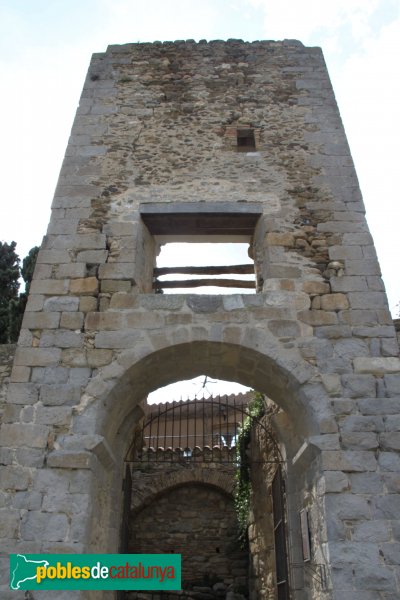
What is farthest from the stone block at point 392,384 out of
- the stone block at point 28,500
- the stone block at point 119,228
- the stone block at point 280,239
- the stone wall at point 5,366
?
the stone wall at point 5,366

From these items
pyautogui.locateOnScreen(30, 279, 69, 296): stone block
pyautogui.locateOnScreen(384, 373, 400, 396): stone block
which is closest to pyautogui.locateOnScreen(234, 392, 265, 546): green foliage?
pyautogui.locateOnScreen(384, 373, 400, 396): stone block

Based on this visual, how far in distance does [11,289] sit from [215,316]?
6804mm

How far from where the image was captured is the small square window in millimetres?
6219

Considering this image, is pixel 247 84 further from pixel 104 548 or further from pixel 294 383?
pixel 104 548

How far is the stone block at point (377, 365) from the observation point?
4516 millimetres

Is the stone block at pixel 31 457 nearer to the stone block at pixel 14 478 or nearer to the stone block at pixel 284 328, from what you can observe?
the stone block at pixel 14 478

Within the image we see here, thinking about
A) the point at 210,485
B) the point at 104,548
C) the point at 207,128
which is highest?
the point at 207,128

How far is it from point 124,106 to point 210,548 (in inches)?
313

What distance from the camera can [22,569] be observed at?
378cm

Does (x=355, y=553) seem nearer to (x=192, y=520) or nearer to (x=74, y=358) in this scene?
(x=74, y=358)

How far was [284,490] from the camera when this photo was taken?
5.67m

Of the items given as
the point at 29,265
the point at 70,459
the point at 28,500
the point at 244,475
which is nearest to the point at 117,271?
the point at 70,459

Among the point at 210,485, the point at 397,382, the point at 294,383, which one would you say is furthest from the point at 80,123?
the point at 210,485

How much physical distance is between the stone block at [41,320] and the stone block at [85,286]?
31 cm
